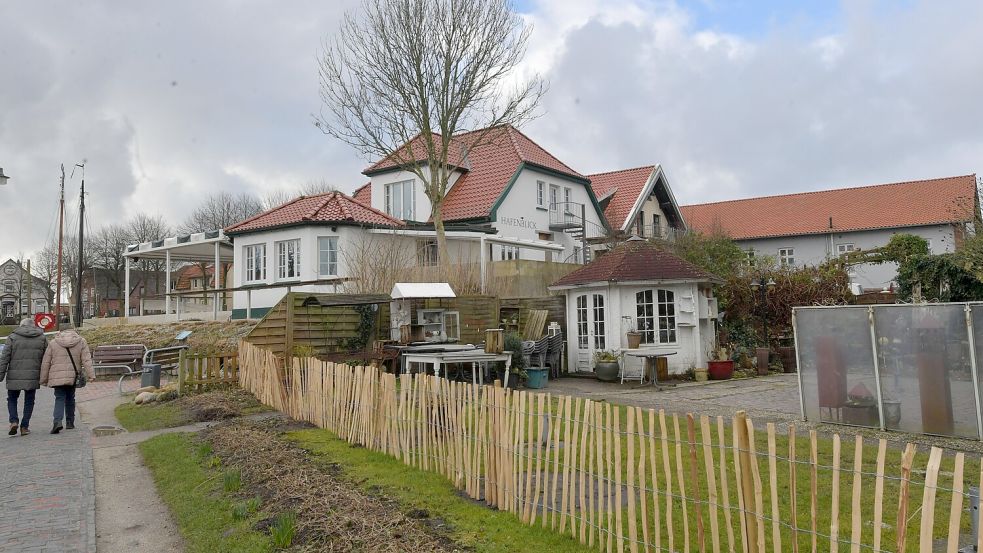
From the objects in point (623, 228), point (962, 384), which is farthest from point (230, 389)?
point (623, 228)

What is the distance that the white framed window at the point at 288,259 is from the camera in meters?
24.5

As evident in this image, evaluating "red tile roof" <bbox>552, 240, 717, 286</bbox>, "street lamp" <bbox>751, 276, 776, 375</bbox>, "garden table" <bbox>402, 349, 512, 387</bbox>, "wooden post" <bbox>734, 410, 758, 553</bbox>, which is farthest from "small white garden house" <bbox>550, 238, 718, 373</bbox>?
"wooden post" <bbox>734, 410, 758, 553</bbox>

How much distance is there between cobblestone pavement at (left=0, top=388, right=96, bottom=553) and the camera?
5855 mm

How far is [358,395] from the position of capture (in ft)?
28.7

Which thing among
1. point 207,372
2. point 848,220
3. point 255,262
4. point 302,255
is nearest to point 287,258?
point 302,255

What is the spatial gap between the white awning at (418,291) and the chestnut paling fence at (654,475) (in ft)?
17.2

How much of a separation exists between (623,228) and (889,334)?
2432 cm

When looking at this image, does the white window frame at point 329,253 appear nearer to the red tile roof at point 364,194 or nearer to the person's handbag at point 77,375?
the red tile roof at point 364,194

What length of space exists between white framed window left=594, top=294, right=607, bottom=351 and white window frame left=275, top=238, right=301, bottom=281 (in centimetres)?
1135

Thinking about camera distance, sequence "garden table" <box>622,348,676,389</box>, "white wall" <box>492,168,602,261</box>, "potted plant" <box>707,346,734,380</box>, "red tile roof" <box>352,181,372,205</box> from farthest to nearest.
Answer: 1. "red tile roof" <box>352,181,372,205</box>
2. "white wall" <box>492,168,602,261</box>
3. "potted plant" <box>707,346,734,380</box>
4. "garden table" <box>622,348,676,389</box>

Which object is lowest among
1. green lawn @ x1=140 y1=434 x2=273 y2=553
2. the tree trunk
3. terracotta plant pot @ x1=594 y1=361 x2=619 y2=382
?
green lawn @ x1=140 y1=434 x2=273 y2=553

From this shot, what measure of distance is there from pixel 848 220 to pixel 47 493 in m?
46.2

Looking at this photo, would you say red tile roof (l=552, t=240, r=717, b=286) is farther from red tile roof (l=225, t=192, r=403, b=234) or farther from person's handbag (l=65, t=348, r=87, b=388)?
person's handbag (l=65, t=348, r=87, b=388)

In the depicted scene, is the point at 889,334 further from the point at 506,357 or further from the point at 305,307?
the point at 305,307
